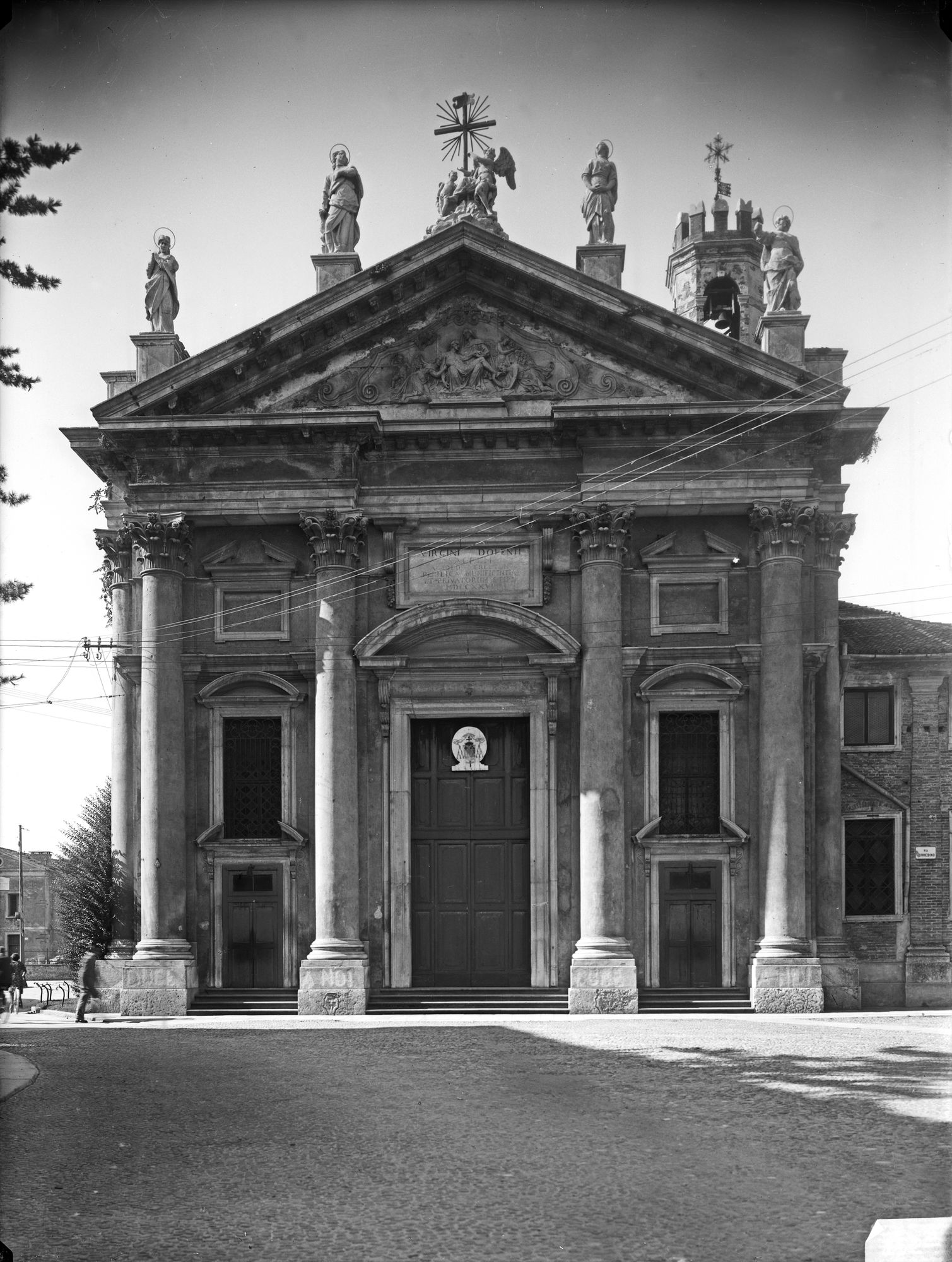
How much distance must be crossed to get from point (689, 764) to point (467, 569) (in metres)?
5.05

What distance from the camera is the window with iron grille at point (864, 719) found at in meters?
28.1

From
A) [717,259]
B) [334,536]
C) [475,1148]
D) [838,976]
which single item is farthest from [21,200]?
[717,259]

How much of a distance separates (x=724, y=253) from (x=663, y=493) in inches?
814

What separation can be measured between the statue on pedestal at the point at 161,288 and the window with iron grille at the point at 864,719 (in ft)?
47.7

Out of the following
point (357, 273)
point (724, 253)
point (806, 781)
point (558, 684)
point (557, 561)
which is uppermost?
point (724, 253)

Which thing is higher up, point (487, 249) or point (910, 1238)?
point (487, 249)

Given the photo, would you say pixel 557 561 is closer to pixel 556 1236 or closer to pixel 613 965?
pixel 613 965

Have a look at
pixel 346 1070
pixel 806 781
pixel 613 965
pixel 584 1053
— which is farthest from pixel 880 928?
pixel 346 1070

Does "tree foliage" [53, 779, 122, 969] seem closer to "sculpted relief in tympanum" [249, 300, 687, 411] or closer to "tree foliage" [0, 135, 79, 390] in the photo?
"sculpted relief in tympanum" [249, 300, 687, 411]

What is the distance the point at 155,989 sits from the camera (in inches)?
→ 934

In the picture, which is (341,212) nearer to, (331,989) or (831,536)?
(831,536)

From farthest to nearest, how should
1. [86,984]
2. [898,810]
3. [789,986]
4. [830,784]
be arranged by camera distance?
[898,810]
[830,784]
[86,984]
[789,986]

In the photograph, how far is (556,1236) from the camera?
32.4 feet

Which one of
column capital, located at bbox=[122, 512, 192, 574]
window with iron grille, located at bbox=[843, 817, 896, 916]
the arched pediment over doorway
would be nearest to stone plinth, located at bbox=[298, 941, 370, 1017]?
the arched pediment over doorway
